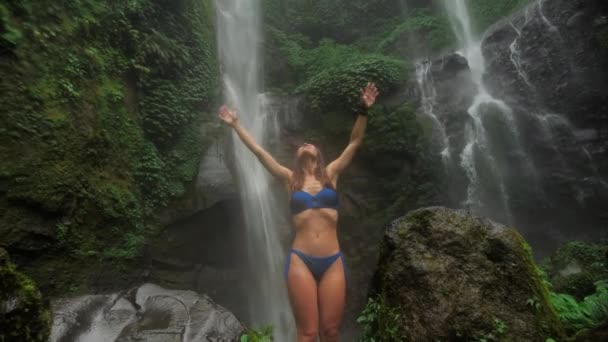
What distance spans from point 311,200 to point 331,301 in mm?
898

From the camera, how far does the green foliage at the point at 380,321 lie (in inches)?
98.7

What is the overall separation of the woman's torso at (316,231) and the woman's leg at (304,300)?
0.57 ft

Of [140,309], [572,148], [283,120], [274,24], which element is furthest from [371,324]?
[274,24]

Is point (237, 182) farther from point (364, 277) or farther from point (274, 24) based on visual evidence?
point (274, 24)

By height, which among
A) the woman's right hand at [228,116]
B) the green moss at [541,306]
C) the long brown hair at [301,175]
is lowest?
the green moss at [541,306]

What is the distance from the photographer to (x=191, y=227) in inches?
299

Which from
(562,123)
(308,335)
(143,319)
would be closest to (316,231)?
(308,335)

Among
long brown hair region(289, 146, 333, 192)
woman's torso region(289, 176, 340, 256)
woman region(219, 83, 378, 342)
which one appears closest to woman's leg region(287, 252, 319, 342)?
woman region(219, 83, 378, 342)

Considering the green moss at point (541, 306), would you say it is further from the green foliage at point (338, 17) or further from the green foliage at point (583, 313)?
the green foliage at point (338, 17)

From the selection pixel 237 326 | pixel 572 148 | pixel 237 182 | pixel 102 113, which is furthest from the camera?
pixel 572 148

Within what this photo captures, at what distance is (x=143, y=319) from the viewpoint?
158 inches

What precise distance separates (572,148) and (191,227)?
435 inches

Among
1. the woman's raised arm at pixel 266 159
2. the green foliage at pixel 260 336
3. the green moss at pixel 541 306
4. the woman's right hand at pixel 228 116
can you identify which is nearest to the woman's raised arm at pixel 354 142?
the woman's raised arm at pixel 266 159

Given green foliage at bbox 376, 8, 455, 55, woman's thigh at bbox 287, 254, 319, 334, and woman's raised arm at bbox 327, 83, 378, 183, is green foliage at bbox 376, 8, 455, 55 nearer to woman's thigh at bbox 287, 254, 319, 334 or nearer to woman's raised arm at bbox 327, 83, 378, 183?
woman's raised arm at bbox 327, 83, 378, 183
